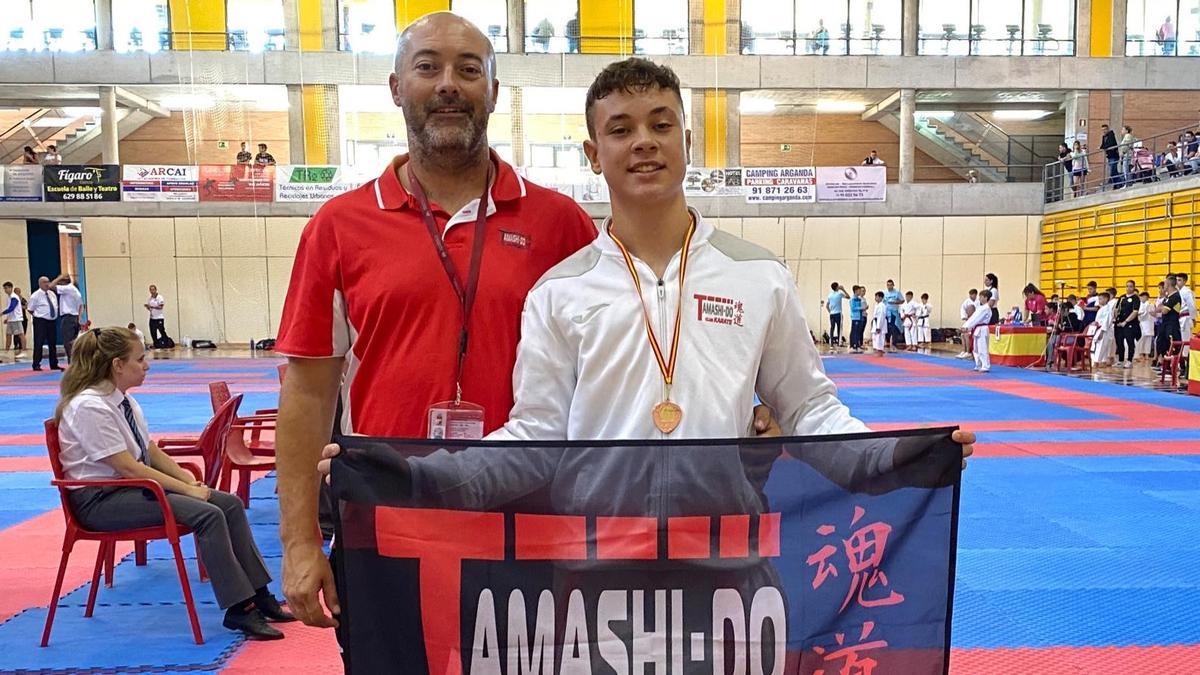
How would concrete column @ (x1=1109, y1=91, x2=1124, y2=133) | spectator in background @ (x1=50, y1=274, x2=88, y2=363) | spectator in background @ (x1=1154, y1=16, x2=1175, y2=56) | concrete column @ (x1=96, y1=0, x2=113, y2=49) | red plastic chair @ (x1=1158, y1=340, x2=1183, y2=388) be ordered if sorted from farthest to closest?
1. concrete column @ (x1=1109, y1=91, x2=1124, y2=133)
2. spectator in background @ (x1=1154, y1=16, x2=1175, y2=56)
3. concrete column @ (x1=96, y1=0, x2=113, y2=49)
4. spectator in background @ (x1=50, y1=274, x2=88, y2=363)
5. red plastic chair @ (x1=1158, y1=340, x2=1183, y2=388)

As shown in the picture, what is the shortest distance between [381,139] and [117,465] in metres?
24.8

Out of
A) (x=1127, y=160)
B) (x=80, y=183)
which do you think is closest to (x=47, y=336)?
(x=80, y=183)

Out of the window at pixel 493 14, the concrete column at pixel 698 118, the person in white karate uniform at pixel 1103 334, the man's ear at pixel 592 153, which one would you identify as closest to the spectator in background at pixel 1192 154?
the person in white karate uniform at pixel 1103 334

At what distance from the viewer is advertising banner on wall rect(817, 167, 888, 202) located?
22859mm

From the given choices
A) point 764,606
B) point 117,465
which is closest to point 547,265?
point 764,606

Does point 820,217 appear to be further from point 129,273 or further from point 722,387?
point 722,387

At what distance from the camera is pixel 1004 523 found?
5.89 m

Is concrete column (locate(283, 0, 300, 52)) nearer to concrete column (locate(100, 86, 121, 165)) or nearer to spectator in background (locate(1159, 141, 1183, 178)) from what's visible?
concrete column (locate(100, 86, 121, 165))

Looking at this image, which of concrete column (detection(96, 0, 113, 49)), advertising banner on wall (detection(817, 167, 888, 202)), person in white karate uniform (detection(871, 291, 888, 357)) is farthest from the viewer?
concrete column (detection(96, 0, 113, 49))

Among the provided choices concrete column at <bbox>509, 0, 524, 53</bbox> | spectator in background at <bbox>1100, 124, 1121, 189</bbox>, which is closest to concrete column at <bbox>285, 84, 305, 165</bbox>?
concrete column at <bbox>509, 0, 524, 53</bbox>

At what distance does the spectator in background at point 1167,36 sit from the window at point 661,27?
1430 centimetres

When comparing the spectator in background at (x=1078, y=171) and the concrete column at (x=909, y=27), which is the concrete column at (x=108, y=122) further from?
the spectator in background at (x=1078, y=171)

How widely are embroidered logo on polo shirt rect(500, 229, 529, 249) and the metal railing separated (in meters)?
20.3

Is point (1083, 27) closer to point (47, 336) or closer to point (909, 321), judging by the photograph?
point (909, 321)
